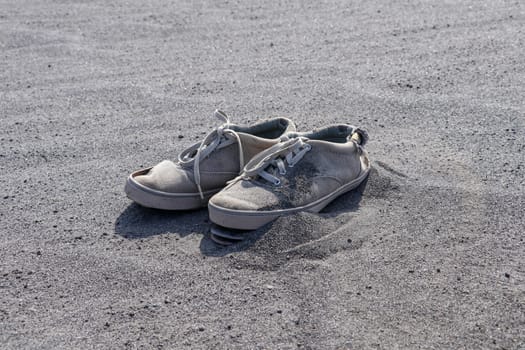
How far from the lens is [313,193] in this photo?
3199 millimetres

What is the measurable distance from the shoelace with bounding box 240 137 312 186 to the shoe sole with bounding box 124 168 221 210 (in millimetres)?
264

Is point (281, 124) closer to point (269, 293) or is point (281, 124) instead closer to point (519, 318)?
point (269, 293)

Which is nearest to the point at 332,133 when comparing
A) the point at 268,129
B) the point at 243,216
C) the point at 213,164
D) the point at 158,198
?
the point at 268,129

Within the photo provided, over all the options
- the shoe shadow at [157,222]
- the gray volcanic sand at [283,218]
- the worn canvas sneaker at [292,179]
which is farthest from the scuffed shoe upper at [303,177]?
the shoe shadow at [157,222]

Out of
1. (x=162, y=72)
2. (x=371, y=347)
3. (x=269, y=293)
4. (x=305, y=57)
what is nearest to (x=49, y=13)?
(x=162, y=72)

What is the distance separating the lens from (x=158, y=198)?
328cm

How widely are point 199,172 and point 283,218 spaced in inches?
18.5

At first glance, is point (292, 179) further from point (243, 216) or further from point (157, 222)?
point (157, 222)

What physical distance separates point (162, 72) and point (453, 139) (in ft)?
6.82

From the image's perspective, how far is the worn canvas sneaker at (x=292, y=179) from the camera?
121 inches

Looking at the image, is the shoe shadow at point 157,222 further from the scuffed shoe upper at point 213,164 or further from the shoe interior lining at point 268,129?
the shoe interior lining at point 268,129

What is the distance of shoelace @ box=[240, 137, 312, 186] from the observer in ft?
10.5

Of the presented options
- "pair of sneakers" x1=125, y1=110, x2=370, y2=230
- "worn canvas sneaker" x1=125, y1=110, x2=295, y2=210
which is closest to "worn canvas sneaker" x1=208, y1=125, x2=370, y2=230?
"pair of sneakers" x1=125, y1=110, x2=370, y2=230

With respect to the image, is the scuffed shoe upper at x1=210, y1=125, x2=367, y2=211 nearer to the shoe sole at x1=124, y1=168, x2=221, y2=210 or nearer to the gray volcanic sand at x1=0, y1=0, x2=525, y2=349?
the gray volcanic sand at x1=0, y1=0, x2=525, y2=349
